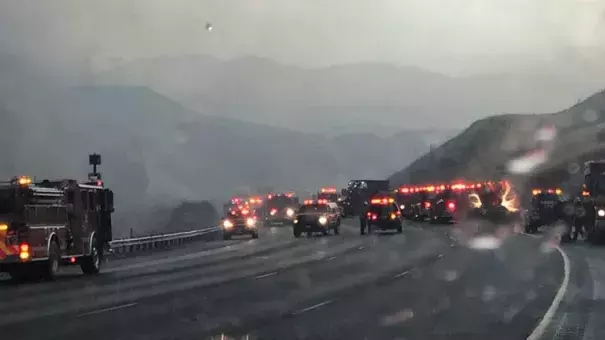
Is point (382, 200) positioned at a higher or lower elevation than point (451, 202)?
higher

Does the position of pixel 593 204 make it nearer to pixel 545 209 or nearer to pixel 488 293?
pixel 545 209

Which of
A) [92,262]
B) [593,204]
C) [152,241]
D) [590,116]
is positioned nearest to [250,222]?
[152,241]

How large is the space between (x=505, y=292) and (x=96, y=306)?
29.6ft

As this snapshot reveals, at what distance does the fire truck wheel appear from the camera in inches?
1089

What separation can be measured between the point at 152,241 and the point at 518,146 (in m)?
130

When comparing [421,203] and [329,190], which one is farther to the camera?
[329,190]

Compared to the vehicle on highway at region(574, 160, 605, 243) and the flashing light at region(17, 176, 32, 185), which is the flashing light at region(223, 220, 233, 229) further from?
the flashing light at region(17, 176, 32, 185)

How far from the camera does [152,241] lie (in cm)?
4709

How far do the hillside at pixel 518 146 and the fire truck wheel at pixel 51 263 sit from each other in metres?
100.0

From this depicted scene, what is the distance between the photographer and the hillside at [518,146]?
439ft

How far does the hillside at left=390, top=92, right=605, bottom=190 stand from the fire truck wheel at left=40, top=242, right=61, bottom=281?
9996 centimetres

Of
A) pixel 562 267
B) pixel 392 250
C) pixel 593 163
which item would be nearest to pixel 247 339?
pixel 562 267

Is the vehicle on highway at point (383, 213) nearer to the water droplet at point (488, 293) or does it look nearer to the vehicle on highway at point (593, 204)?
the vehicle on highway at point (593, 204)

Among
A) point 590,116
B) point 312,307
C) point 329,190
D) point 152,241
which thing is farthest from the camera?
A: point 590,116
